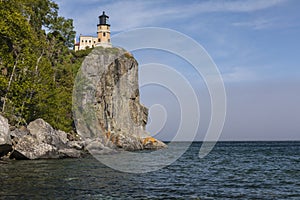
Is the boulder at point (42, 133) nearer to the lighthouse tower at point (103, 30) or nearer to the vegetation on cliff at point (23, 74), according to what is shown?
the vegetation on cliff at point (23, 74)

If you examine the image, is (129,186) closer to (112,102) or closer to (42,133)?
(42,133)

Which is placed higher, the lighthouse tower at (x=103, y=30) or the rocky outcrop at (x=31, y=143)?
the lighthouse tower at (x=103, y=30)

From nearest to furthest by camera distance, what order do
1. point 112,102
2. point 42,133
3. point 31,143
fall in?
A: 1. point 31,143
2. point 42,133
3. point 112,102

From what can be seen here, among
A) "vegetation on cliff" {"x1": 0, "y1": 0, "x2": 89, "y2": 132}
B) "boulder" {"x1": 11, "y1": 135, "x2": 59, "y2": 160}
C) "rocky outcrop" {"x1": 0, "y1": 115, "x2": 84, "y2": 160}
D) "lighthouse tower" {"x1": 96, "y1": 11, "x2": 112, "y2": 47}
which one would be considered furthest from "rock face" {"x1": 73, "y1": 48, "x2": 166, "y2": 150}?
"boulder" {"x1": 11, "y1": 135, "x2": 59, "y2": 160}

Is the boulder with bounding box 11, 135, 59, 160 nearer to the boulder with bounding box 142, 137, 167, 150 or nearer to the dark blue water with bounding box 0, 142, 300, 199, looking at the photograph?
the dark blue water with bounding box 0, 142, 300, 199

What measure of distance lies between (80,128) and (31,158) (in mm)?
41570

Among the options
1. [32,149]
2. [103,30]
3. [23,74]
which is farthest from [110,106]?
[32,149]

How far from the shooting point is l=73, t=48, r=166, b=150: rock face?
258 ft

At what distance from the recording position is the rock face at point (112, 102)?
7875 centimetres

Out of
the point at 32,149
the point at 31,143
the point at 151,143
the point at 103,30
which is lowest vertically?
the point at 151,143

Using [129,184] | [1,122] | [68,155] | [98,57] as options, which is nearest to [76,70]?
[98,57]

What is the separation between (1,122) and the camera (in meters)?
32.9

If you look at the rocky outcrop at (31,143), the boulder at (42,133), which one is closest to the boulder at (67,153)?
the rocky outcrop at (31,143)

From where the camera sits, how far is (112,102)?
89812 mm
